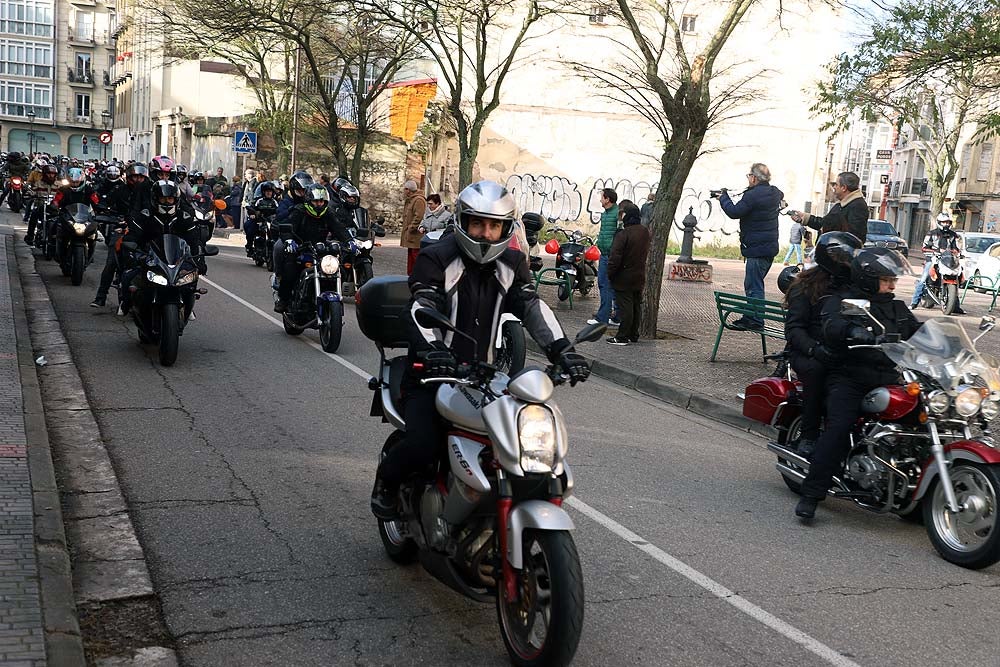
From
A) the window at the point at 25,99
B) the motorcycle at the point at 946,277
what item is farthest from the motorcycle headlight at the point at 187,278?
the window at the point at 25,99

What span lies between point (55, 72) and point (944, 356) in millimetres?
105207

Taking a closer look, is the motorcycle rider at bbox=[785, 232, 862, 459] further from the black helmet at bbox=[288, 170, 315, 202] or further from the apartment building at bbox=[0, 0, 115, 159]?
the apartment building at bbox=[0, 0, 115, 159]

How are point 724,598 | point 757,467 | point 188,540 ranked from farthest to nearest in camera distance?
1. point 757,467
2. point 188,540
3. point 724,598

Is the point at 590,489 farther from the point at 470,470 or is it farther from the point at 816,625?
the point at 470,470

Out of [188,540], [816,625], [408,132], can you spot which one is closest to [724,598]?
[816,625]

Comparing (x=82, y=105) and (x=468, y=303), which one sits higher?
(x=82, y=105)

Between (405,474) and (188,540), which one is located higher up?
(405,474)

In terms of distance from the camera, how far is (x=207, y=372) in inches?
396

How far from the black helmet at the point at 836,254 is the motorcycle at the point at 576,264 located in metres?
10.4

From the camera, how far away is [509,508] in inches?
156

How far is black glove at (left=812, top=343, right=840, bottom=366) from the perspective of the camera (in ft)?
20.7

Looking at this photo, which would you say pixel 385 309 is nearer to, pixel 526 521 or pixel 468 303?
pixel 468 303

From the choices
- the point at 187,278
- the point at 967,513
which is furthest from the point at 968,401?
the point at 187,278

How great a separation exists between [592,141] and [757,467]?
32558 mm
